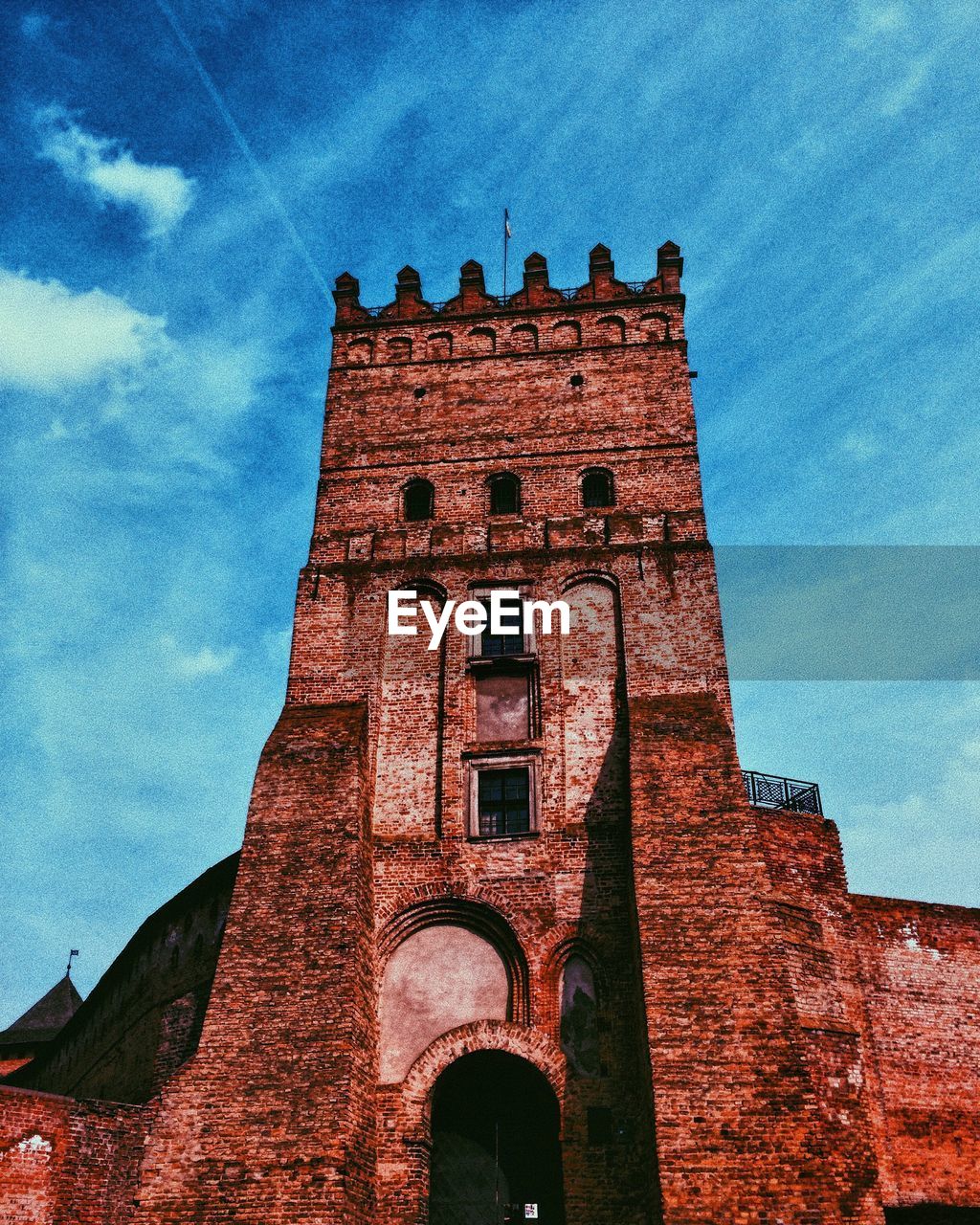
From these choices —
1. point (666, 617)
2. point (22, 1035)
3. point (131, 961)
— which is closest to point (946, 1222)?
point (666, 617)

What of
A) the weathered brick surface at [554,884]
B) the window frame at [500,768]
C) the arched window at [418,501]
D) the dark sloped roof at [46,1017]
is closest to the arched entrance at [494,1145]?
the weathered brick surface at [554,884]

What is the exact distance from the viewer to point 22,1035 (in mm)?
40094

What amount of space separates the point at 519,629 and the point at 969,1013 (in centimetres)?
874

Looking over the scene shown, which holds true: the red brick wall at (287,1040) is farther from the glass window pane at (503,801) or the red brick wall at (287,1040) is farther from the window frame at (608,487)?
the window frame at (608,487)

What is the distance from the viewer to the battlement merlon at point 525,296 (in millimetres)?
22062

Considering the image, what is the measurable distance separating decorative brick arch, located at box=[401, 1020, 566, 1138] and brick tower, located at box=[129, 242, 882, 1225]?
4 cm

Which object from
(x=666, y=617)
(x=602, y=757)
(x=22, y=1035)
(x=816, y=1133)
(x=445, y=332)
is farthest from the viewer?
(x=22, y=1035)

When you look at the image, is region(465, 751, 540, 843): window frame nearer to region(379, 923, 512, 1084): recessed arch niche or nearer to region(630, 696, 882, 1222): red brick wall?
region(379, 923, 512, 1084): recessed arch niche

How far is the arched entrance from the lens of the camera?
13641mm

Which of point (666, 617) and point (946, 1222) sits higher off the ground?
point (666, 617)

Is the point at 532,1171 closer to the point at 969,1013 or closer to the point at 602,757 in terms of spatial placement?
the point at 602,757

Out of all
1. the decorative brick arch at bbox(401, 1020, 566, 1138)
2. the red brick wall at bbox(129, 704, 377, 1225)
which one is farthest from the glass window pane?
the decorative brick arch at bbox(401, 1020, 566, 1138)

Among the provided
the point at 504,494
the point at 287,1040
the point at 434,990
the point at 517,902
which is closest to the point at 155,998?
the point at 434,990

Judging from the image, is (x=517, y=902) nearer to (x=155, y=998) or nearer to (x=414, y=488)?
(x=414, y=488)
